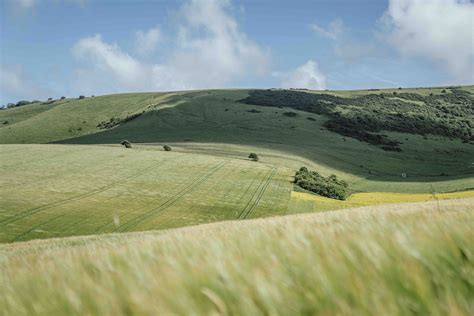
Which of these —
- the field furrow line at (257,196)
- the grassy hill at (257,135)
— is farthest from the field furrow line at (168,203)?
the grassy hill at (257,135)

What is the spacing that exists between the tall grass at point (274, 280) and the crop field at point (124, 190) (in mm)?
32588

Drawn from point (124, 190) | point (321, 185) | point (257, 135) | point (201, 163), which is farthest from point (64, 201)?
point (257, 135)

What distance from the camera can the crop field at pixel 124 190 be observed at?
44438 mm

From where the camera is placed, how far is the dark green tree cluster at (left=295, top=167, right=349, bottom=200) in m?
65.5

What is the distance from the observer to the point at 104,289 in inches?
87.2

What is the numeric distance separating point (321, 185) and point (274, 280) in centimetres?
6636

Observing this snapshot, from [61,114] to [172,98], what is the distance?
40.6 m

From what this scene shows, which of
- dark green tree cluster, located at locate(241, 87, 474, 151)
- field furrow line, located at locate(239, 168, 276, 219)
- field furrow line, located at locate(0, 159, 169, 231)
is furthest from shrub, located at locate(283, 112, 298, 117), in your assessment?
field furrow line, located at locate(0, 159, 169, 231)

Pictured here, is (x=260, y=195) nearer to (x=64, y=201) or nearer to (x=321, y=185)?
(x=321, y=185)

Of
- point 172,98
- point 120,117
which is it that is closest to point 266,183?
point 120,117

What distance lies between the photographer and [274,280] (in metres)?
2.22

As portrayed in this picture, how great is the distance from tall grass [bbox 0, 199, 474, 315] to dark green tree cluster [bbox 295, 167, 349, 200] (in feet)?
207

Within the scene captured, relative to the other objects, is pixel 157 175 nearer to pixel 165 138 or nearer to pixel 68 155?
pixel 68 155

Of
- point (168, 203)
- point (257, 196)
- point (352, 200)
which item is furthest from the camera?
point (352, 200)
